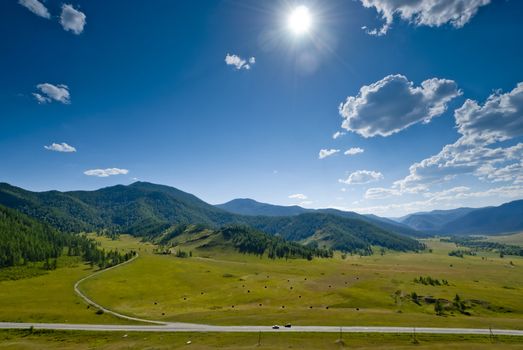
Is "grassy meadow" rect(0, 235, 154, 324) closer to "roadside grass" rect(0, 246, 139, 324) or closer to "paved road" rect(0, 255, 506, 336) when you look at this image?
"roadside grass" rect(0, 246, 139, 324)

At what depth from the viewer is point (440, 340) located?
204ft

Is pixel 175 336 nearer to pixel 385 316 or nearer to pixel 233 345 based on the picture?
pixel 233 345

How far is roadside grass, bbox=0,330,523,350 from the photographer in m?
58.0

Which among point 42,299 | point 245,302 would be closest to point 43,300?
point 42,299

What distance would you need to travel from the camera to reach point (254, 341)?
6172cm

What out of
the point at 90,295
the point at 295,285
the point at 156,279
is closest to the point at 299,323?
the point at 295,285

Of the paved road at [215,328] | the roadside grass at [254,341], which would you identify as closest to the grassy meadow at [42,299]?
the paved road at [215,328]

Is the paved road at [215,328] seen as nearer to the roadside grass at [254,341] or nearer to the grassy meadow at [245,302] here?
the roadside grass at [254,341]

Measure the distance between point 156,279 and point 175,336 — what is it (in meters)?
128

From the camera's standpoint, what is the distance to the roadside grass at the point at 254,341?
58031 millimetres

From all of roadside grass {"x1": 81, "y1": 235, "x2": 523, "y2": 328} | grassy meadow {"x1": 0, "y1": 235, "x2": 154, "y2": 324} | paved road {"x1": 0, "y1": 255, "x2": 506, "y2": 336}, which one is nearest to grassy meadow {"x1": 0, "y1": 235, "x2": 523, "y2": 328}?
roadside grass {"x1": 81, "y1": 235, "x2": 523, "y2": 328}

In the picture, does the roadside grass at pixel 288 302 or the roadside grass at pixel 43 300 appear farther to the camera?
the roadside grass at pixel 43 300

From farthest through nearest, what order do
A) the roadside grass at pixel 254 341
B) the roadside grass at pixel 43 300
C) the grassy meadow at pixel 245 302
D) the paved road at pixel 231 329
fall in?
Answer: the roadside grass at pixel 43 300 < the grassy meadow at pixel 245 302 < the paved road at pixel 231 329 < the roadside grass at pixel 254 341

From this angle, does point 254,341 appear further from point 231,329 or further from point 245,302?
point 245,302
